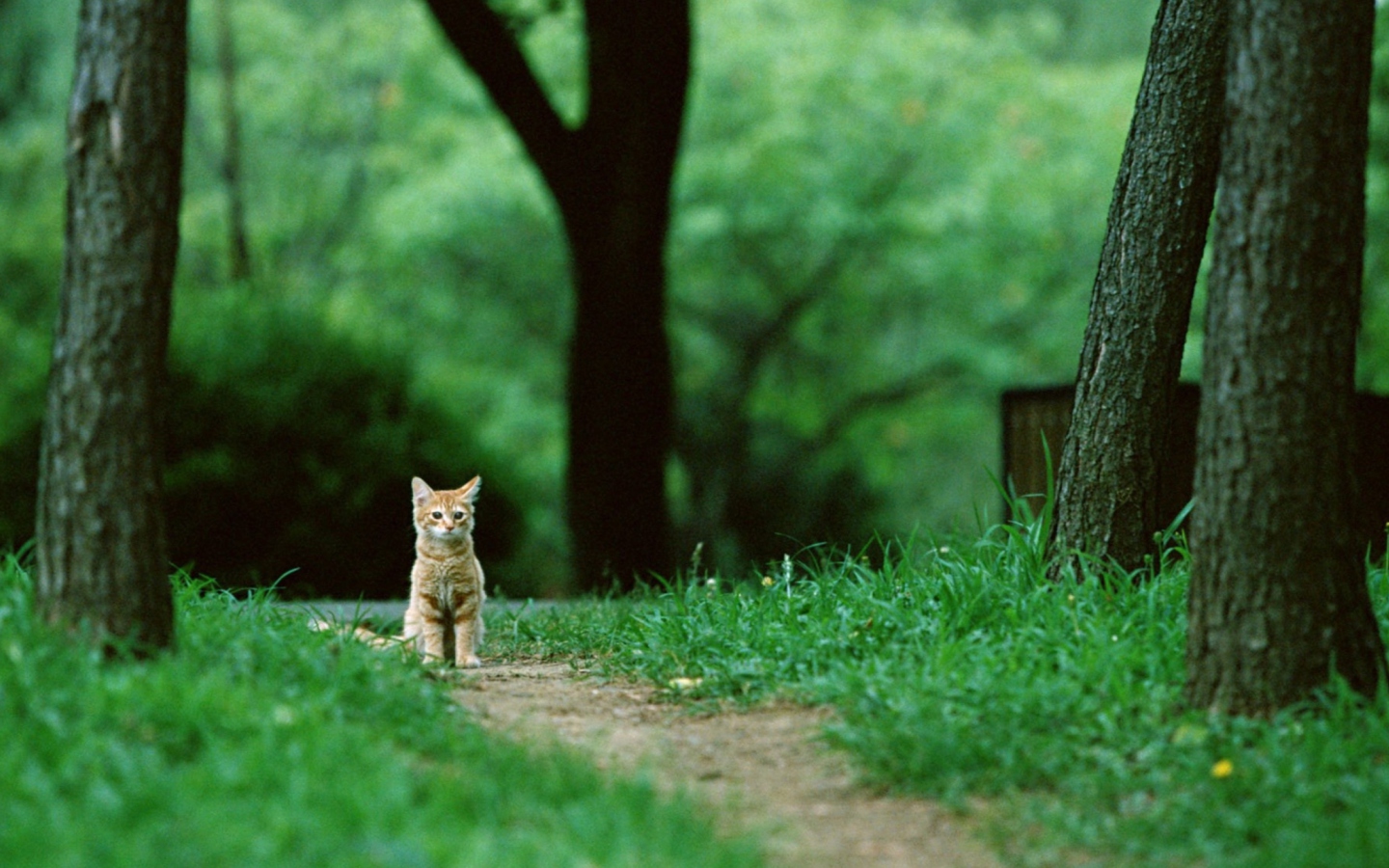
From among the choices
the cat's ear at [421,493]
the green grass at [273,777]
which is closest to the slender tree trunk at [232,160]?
the cat's ear at [421,493]

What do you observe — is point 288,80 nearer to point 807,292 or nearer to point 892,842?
point 807,292

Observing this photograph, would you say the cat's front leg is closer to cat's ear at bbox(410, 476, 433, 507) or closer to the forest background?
cat's ear at bbox(410, 476, 433, 507)

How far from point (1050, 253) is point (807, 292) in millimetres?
3412

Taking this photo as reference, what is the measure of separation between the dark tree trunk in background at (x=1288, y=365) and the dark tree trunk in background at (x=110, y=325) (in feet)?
10.5

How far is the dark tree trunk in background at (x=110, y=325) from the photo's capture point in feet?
13.4

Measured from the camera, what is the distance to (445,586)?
593 centimetres

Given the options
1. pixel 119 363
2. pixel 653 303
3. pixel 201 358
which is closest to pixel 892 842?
pixel 119 363

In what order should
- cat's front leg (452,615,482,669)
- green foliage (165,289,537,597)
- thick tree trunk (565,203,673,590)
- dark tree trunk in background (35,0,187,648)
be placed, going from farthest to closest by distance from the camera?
green foliage (165,289,537,597) → thick tree trunk (565,203,673,590) → cat's front leg (452,615,482,669) → dark tree trunk in background (35,0,187,648)

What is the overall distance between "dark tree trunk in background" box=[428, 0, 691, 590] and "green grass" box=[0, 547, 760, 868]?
569 cm

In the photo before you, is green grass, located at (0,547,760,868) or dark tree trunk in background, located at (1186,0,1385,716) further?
dark tree trunk in background, located at (1186,0,1385,716)

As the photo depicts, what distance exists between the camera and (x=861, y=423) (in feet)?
67.6

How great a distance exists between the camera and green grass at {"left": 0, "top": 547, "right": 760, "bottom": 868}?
317cm

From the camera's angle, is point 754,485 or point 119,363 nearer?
point 119,363

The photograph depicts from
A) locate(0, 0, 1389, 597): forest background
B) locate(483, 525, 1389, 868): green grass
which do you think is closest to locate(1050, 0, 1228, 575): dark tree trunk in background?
locate(483, 525, 1389, 868): green grass
